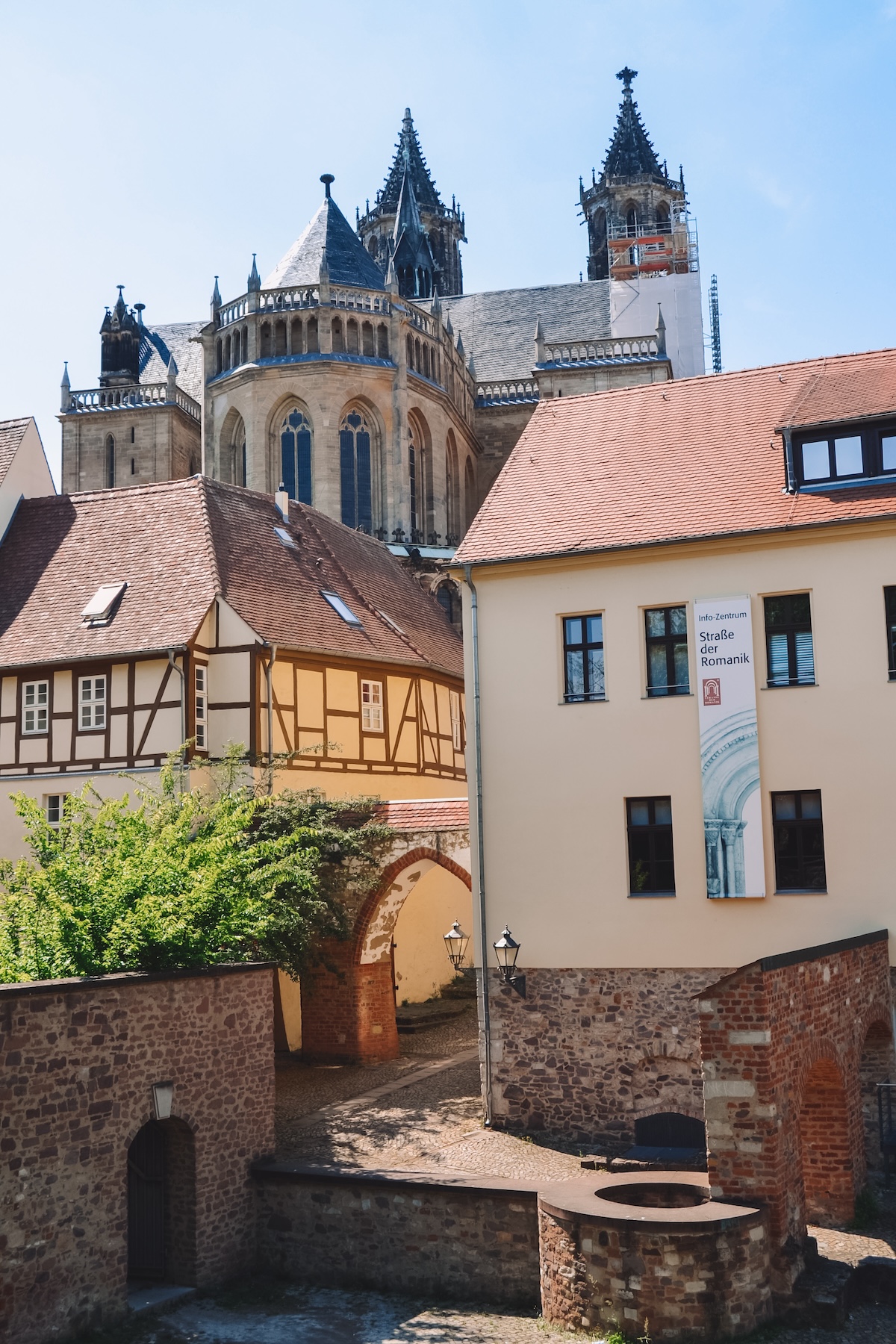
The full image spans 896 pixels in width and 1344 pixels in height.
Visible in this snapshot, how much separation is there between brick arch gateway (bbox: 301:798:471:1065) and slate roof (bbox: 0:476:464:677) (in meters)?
3.99

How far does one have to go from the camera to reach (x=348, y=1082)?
2031cm

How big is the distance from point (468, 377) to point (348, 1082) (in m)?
34.1

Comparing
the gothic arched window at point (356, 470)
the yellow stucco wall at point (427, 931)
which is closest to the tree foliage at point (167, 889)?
the yellow stucco wall at point (427, 931)

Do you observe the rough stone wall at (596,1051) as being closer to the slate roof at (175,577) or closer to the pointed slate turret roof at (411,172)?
the slate roof at (175,577)

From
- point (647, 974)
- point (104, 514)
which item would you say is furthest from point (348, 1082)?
point (104, 514)

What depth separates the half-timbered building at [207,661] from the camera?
→ 22.7 m

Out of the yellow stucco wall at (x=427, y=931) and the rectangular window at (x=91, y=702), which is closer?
the rectangular window at (x=91, y=702)

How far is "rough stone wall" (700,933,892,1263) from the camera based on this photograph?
12.9 meters

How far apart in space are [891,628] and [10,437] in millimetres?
18274

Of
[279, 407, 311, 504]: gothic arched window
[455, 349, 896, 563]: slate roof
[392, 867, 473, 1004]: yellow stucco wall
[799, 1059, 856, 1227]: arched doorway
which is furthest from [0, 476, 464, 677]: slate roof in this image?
[799, 1059, 856, 1227]: arched doorway

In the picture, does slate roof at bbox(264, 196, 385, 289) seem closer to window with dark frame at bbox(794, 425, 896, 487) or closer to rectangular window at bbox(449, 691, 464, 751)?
rectangular window at bbox(449, 691, 464, 751)

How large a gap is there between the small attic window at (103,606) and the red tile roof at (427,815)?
230 inches

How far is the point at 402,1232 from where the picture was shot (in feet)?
47.1

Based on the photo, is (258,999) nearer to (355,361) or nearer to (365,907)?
(365,907)
